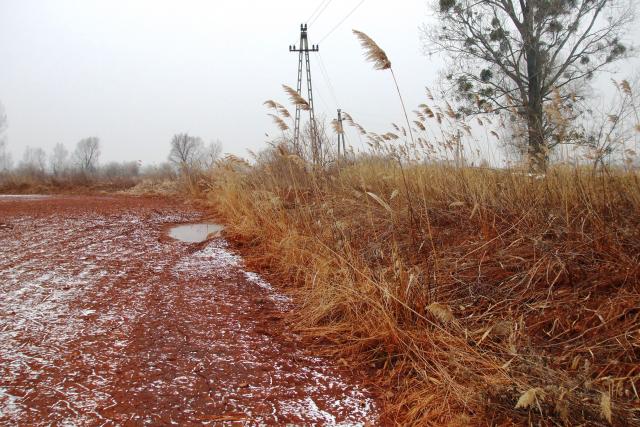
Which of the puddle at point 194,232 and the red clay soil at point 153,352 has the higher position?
the puddle at point 194,232

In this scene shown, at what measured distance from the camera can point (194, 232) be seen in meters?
4.79

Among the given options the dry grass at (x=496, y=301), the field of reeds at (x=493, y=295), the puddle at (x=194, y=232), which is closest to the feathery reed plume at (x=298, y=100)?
the field of reeds at (x=493, y=295)

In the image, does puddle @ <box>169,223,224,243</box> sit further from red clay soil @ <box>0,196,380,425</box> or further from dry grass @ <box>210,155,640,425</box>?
dry grass @ <box>210,155,640,425</box>

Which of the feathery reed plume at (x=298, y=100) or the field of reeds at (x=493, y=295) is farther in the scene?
the feathery reed plume at (x=298, y=100)

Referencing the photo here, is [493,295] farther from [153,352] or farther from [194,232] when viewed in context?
[194,232]

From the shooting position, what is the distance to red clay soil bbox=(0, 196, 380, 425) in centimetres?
138

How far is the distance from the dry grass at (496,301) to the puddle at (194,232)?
1293 mm

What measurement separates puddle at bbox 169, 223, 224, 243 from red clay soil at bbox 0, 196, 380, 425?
1102mm

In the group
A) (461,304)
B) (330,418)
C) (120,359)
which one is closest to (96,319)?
(120,359)

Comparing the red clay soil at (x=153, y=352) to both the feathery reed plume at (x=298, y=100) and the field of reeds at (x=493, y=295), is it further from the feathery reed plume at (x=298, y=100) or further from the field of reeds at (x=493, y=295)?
the feathery reed plume at (x=298, y=100)

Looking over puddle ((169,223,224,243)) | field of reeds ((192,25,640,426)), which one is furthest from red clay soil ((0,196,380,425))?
puddle ((169,223,224,243))

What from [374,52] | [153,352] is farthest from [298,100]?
[153,352]

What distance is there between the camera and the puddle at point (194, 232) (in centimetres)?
434

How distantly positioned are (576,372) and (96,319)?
2.12m
